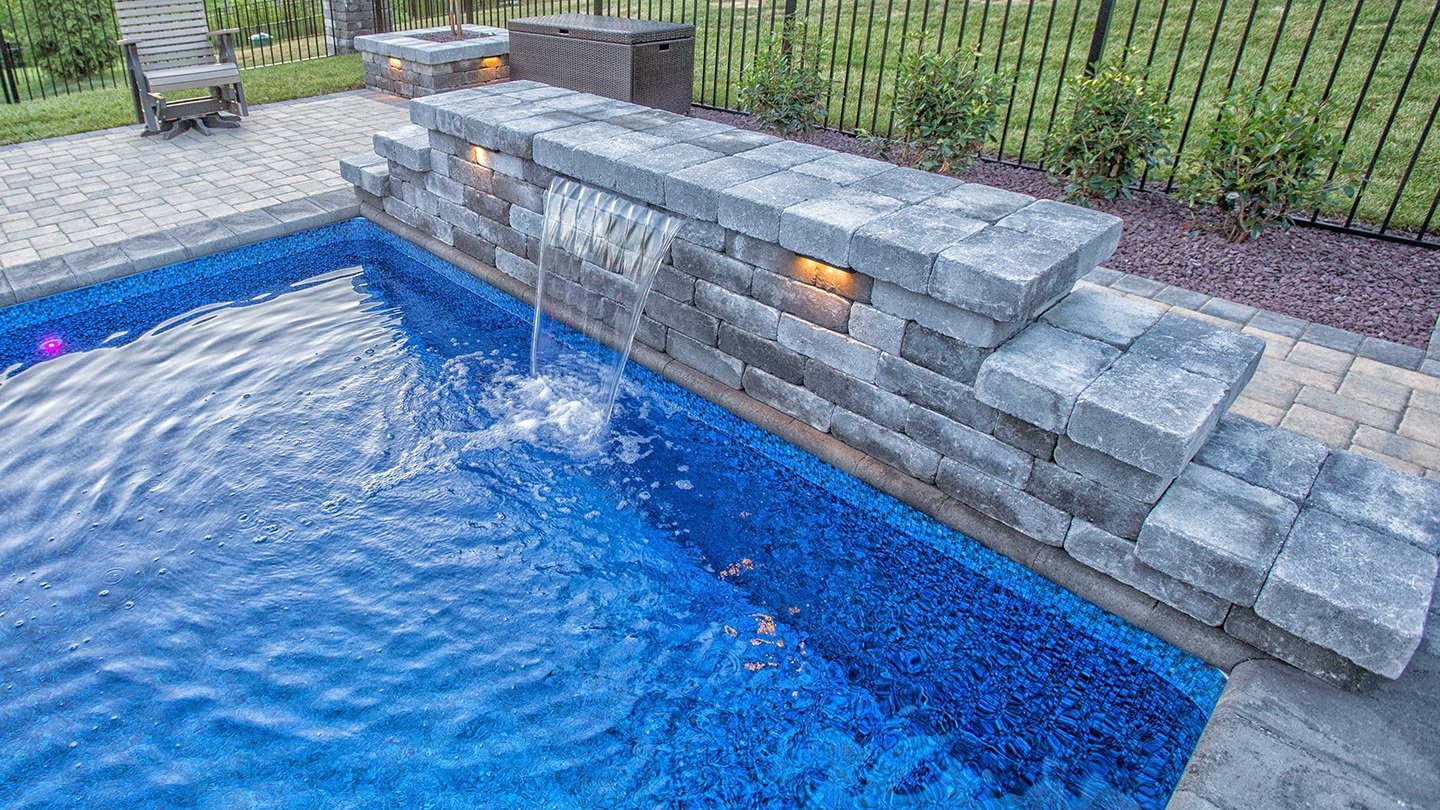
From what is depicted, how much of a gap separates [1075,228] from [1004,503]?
118 centimetres

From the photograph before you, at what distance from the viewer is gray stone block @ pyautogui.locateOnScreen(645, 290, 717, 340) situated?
13.6 feet

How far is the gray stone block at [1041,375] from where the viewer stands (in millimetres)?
2916

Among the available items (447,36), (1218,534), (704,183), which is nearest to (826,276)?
(704,183)

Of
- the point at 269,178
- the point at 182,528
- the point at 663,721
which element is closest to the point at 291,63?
the point at 269,178

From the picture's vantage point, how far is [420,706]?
2725 millimetres

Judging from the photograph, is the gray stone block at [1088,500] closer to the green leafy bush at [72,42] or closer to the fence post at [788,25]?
the fence post at [788,25]

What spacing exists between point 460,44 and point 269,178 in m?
2.84

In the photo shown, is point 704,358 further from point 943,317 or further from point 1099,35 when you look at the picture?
point 1099,35

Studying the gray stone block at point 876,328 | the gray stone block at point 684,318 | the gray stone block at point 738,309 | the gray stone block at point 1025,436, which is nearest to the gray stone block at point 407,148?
the gray stone block at point 684,318

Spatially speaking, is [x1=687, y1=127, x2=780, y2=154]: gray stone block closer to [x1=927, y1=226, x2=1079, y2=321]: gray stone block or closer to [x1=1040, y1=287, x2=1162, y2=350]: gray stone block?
[x1=927, y1=226, x2=1079, y2=321]: gray stone block

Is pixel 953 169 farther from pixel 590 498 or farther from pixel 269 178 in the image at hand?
pixel 269 178

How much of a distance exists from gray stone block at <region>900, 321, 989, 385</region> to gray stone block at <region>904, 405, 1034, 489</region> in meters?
0.20

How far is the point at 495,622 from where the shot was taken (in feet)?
9.95

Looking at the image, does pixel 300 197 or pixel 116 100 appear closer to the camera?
pixel 300 197
